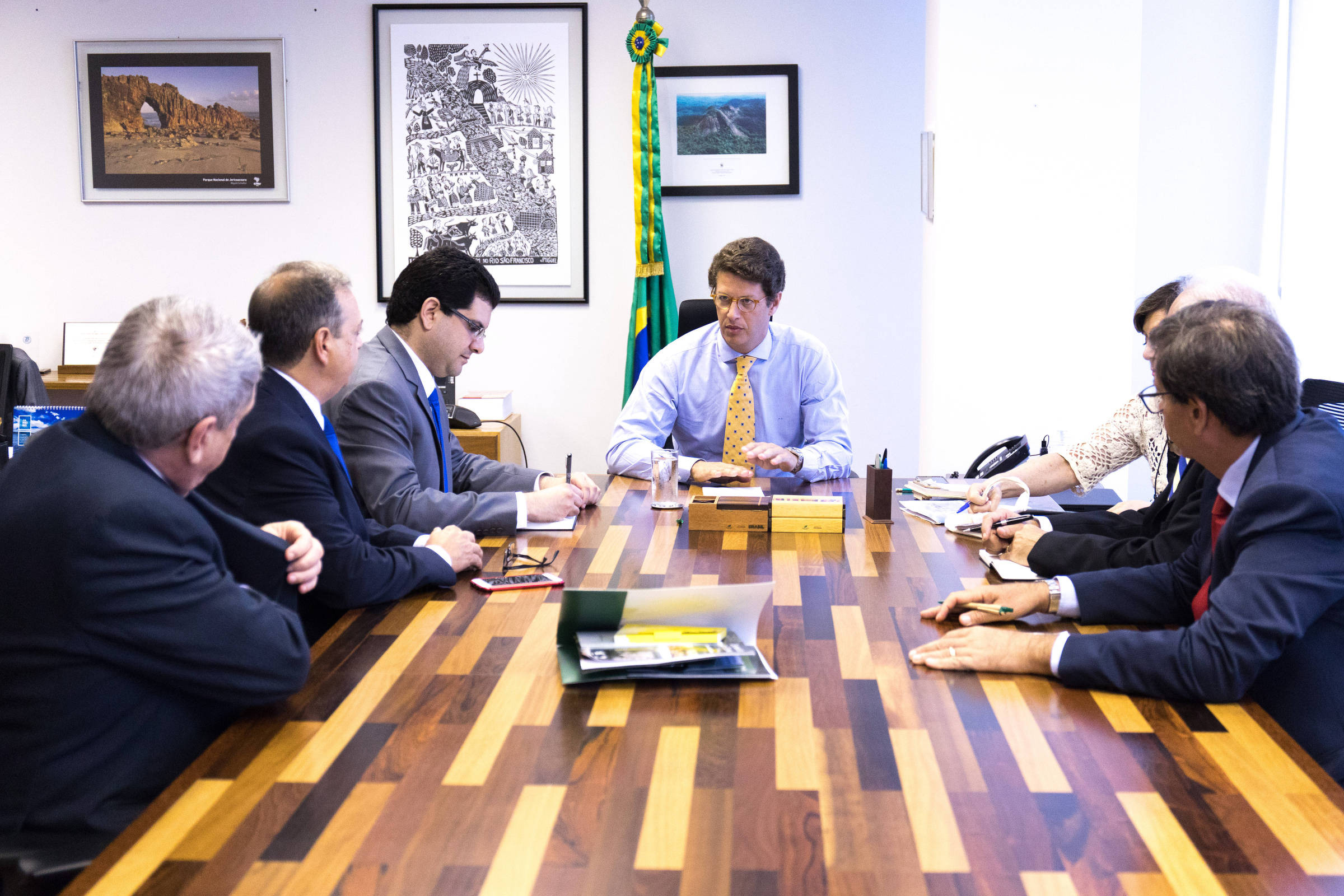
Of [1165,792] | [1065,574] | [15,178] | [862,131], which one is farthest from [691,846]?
[15,178]

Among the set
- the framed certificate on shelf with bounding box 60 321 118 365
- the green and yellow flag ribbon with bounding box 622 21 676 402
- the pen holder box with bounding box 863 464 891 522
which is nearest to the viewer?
the pen holder box with bounding box 863 464 891 522

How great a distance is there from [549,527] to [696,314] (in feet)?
6.33

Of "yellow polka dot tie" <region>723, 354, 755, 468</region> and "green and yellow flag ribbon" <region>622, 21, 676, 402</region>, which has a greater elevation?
"green and yellow flag ribbon" <region>622, 21, 676, 402</region>

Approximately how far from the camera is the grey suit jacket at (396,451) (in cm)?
245

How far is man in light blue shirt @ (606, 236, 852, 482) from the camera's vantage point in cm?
345

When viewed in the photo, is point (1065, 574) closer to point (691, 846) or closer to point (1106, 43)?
point (691, 846)

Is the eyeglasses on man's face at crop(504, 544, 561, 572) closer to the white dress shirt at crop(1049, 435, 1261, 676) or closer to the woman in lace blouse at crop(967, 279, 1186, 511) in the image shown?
the white dress shirt at crop(1049, 435, 1261, 676)

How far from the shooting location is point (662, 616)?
163cm

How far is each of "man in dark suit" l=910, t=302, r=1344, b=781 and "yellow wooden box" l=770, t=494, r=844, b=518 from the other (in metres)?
0.79

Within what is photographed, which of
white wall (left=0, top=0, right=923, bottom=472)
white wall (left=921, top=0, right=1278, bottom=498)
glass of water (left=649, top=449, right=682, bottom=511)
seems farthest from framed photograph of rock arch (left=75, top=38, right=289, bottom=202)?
glass of water (left=649, top=449, right=682, bottom=511)

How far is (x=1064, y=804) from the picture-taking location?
3.98 ft

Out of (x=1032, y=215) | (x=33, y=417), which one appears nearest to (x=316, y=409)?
(x=33, y=417)

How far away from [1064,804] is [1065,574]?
0.86 m

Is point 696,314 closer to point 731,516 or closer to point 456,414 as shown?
point 456,414
